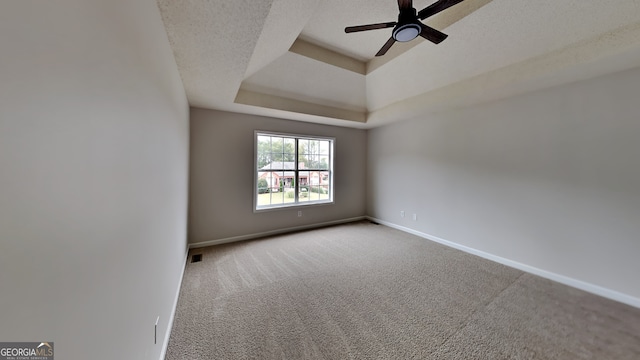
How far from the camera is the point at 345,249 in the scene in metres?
3.37

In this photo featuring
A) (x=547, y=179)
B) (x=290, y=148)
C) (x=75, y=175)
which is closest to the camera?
(x=75, y=175)

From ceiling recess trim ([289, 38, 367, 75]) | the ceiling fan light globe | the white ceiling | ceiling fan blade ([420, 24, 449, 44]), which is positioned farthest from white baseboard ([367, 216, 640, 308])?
ceiling recess trim ([289, 38, 367, 75])

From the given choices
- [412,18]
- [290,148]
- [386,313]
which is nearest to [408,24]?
[412,18]

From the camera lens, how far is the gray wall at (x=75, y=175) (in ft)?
1.28

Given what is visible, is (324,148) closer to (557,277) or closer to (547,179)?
(547,179)

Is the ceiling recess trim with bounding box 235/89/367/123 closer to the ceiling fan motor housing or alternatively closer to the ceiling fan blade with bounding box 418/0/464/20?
the ceiling fan motor housing

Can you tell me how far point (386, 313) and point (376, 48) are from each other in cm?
339

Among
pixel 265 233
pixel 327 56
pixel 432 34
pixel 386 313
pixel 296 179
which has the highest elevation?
pixel 327 56

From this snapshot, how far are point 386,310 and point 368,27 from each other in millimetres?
2600

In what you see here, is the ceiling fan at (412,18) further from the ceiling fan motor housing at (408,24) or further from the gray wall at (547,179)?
the gray wall at (547,179)

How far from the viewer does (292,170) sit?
4344 mm

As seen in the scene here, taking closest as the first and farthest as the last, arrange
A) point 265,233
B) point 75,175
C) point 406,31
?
point 75,175 < point 406,31 < point 265,233

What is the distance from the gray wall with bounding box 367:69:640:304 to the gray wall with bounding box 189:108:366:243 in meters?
2.53

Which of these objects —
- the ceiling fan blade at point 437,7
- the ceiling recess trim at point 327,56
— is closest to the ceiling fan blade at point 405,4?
the ceiling fan blade at point 437,7
